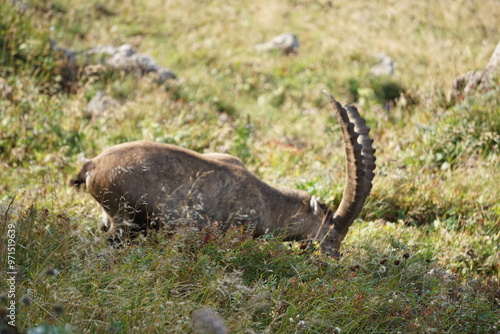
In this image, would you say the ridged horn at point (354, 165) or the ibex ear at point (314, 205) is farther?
the ibex ear at point (314, 205)

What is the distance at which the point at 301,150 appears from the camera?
8297 mm

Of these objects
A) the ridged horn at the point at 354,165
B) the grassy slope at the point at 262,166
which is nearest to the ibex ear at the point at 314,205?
the ridged horn at the point at 354,165

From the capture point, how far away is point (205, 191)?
4586mm

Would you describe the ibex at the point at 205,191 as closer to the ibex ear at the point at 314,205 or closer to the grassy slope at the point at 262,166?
the ibex ear at the point at 314,205

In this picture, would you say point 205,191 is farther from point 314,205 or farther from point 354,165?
point 354,165

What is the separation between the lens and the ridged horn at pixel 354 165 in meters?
4.39

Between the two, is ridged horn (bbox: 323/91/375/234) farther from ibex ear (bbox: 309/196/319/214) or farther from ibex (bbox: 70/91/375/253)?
ibex ear (bbox: 309/196/319/214)

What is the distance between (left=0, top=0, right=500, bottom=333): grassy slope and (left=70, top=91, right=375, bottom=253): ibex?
0.35m

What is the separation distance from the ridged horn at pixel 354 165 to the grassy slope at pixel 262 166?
0.36 meters

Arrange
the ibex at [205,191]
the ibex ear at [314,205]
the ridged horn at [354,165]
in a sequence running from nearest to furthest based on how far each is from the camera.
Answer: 1. the ibex at [205,191]
2. the ridged horn at [354,165]
3. the ibex ear at [314,205]

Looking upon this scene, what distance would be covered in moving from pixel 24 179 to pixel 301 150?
4569 mm

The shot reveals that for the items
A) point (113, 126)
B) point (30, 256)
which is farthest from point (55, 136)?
point (30, 256)

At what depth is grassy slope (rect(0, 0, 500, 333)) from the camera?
3.11 meters

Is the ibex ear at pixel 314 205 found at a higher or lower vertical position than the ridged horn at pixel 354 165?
lower
